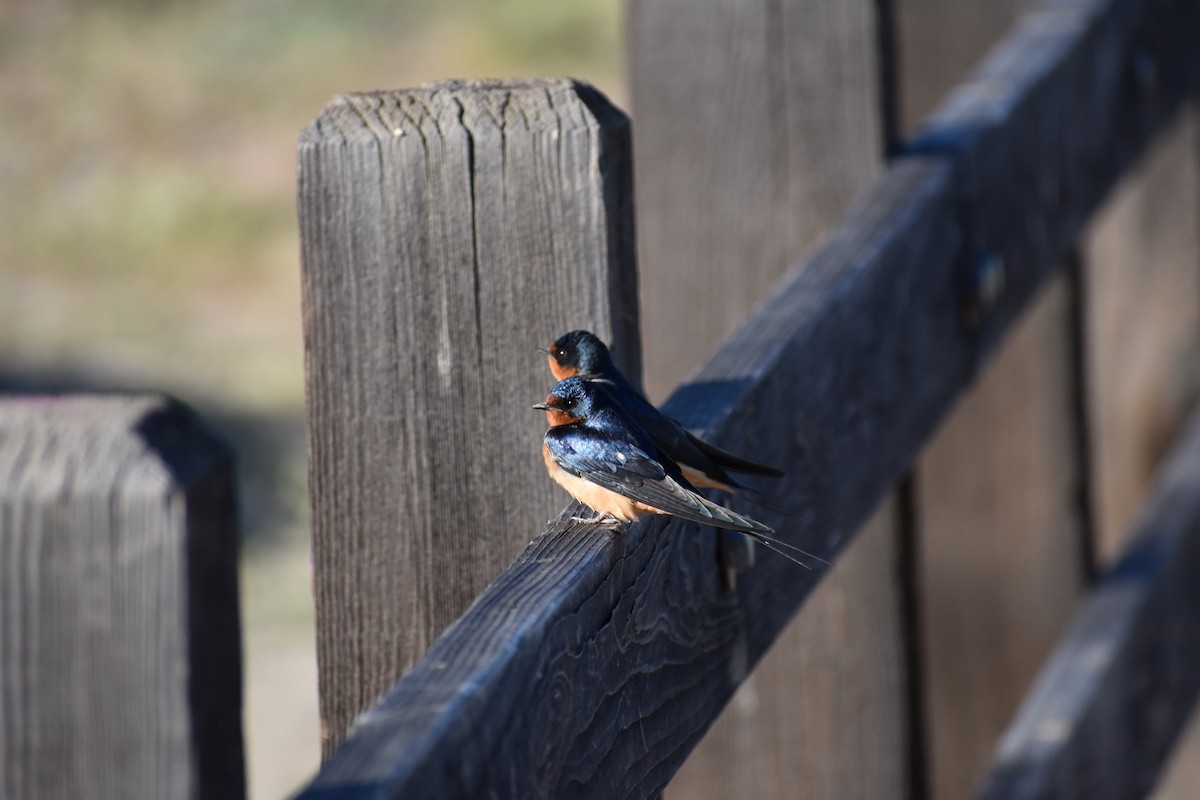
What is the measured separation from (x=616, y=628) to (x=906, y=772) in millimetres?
1376

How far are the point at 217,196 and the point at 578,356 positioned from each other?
11.1 m

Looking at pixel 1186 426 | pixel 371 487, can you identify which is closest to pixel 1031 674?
pixel 1186 426

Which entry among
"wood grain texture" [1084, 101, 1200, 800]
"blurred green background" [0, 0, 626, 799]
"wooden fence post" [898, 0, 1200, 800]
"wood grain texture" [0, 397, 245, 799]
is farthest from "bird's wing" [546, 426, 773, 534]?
"blurred green background" [0, 0, 626, 799]

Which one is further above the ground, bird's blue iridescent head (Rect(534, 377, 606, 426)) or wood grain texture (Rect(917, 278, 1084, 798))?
bird's blue iridescent head (Rect(534, 377, 606, 426))

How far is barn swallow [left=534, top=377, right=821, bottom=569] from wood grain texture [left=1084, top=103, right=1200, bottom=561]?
6.20 ft

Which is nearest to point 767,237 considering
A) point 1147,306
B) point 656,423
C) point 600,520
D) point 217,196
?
point 656,423

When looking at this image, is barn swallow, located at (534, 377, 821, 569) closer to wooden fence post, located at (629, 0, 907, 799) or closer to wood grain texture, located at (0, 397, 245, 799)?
wood grain texture, located at (0, 397, 245, 799)

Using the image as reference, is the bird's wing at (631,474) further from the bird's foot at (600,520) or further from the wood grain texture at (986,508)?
the wood grain texture at (986,508)

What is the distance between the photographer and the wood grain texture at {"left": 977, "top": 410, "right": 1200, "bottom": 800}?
7.39 feet

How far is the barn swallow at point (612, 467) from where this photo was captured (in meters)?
1.31

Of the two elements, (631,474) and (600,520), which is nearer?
(600,520)

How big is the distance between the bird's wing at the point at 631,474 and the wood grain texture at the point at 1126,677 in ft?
3.61

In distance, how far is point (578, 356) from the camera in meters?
1.42

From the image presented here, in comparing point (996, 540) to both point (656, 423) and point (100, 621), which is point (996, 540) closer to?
point (656, 423)
